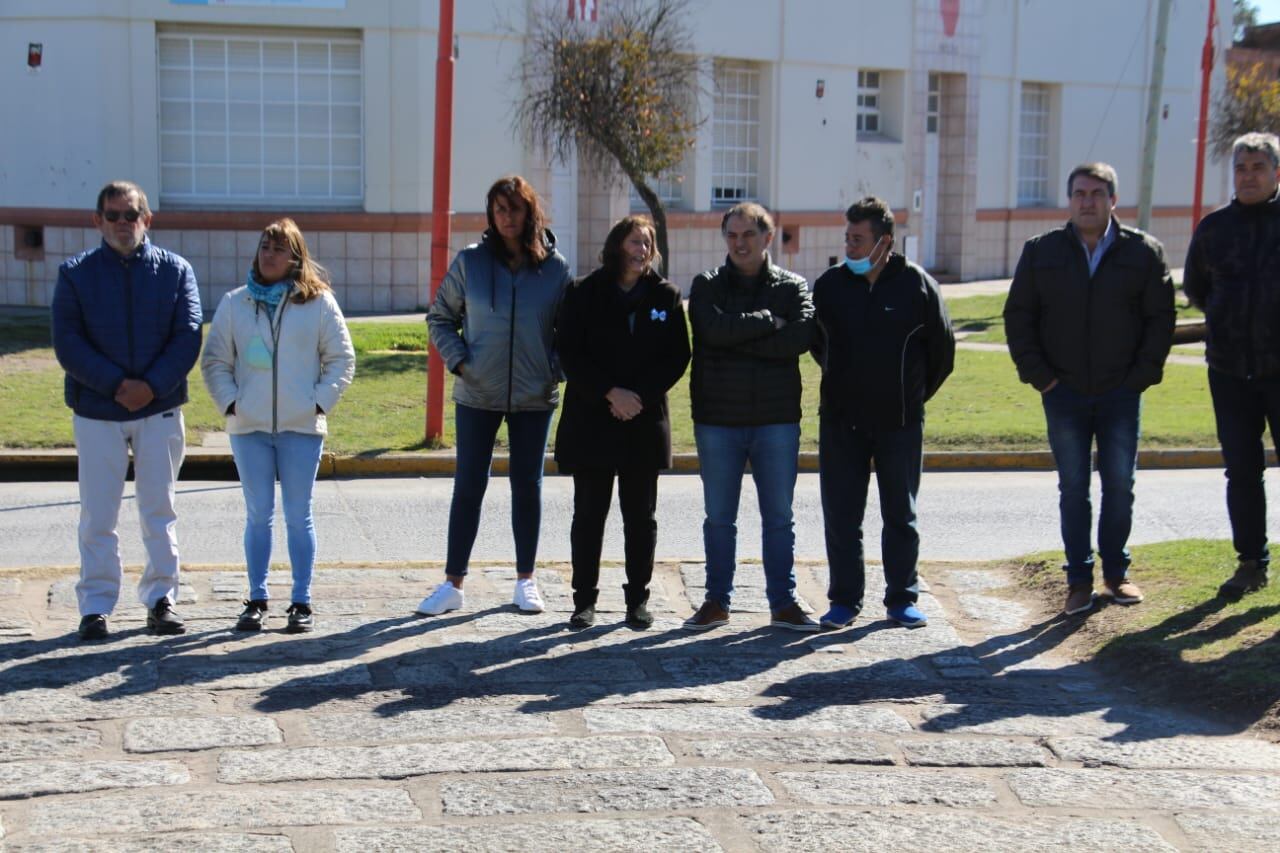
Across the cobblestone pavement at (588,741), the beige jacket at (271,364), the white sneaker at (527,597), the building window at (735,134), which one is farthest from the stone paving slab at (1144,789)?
the building window at (735,134)

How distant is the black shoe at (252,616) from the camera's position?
689 centimetres

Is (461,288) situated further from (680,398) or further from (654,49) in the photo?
(654,49)

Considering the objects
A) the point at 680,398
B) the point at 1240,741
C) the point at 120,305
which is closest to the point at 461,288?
the point at 120,305

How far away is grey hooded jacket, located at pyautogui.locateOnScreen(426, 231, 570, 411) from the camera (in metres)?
7.24

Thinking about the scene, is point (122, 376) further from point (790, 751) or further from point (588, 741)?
point (790, 751)

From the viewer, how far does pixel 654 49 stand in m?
20.3

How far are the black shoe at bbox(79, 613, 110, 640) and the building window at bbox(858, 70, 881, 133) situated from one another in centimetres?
2175

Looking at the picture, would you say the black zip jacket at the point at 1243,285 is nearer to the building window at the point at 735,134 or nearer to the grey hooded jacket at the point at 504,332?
the grey hooded jacket at the point at 504,332

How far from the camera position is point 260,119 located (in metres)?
21.1

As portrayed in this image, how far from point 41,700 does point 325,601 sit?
1.82 metres

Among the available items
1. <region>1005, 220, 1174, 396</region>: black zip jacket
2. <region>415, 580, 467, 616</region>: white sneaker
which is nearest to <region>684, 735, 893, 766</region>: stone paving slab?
<region>415, 580, 467, 616</region>: white sneaker

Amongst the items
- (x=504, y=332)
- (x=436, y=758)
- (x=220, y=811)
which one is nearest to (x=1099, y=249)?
(x=504, y=332)

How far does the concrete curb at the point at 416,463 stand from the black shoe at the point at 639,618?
13.9 feet

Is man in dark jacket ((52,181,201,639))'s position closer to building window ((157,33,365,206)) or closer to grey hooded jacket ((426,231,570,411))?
grey hooded jacket ((426,231,570,411))
